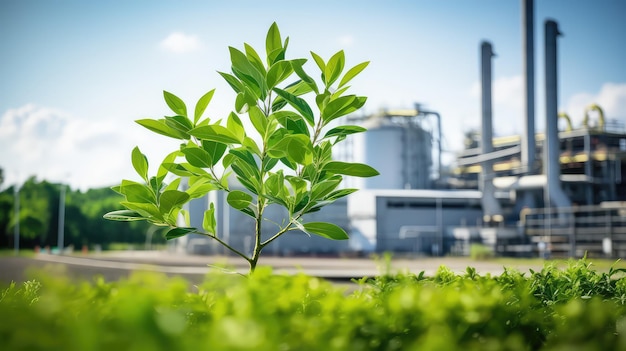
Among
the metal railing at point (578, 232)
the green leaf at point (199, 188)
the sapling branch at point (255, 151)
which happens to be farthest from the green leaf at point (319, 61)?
the metal railing at point (578, 232)

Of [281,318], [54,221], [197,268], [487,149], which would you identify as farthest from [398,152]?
[281,318]

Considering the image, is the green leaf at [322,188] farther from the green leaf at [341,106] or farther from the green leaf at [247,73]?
the green leaf at [247,73]

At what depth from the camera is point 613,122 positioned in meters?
55.1

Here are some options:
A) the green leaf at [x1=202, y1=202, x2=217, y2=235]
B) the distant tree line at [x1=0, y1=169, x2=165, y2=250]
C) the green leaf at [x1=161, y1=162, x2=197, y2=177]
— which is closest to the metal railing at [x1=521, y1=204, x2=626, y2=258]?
the green leaf at [x1=202, y1=202, x2=217, y2=235]

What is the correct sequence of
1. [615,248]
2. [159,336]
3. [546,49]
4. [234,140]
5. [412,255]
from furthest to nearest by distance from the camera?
1. [412,255]
2. [546,49]
3. [615,248]
4. [234,140]
5. [159,336]

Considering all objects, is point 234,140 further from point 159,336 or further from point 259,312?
point 159,336

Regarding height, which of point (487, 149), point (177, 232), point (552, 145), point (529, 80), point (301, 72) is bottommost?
point (177, 232)

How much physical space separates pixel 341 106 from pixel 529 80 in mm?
46911

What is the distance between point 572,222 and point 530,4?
17.0 m

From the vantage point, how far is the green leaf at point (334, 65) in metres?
2.90

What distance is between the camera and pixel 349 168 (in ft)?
9.12

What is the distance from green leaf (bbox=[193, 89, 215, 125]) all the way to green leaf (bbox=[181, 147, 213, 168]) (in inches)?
8.5

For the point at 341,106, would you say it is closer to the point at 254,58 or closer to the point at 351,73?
the point at 351,73

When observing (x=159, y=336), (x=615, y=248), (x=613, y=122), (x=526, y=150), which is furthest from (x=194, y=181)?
(x=613, y=122)
